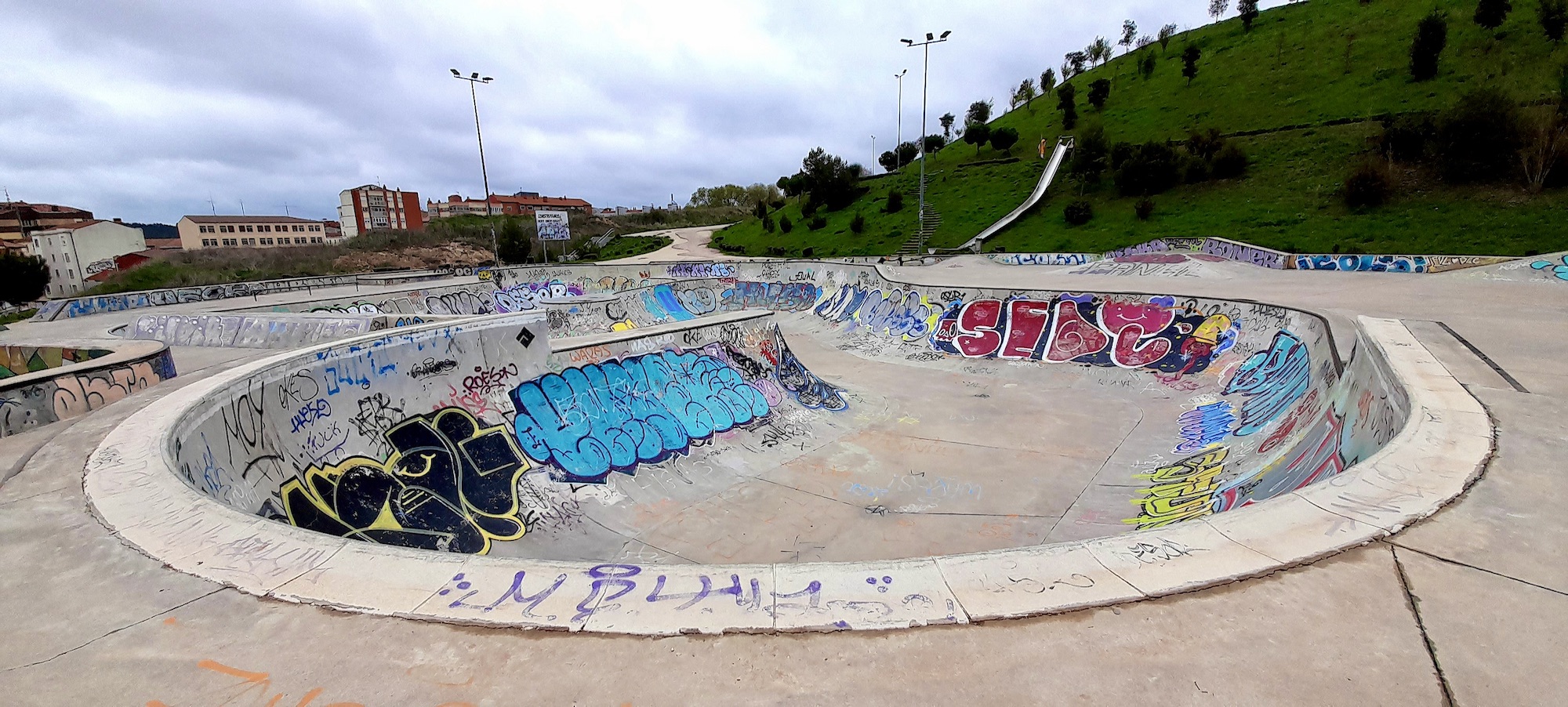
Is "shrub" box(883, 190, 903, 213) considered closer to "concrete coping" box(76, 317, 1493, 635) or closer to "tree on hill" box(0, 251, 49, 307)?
"concrete coping" box(76, 317, 1493, 635)

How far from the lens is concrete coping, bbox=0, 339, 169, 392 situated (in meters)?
6.81

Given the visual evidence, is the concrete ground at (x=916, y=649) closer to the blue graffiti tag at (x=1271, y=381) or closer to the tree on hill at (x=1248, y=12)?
the blue graffiti tag at (x=1271, y=381)

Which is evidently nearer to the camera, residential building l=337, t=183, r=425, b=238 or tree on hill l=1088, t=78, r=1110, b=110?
tree on hill l=1088, t=78, r=1110, b=110

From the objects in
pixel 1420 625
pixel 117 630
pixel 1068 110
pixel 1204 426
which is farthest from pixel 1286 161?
pixel 117 630

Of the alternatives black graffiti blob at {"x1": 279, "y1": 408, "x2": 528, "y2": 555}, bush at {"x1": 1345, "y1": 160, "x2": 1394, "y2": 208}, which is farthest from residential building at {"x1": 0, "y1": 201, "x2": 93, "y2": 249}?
bush at {"x1": 1345, "y1": 160, "x2": 1394, "y2": 208}

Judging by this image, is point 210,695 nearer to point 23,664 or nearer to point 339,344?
point 23,664

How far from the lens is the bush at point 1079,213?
3838 centimetres

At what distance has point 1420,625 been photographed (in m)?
2.73

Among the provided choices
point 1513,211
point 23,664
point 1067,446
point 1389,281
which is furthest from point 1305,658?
point 1513,211

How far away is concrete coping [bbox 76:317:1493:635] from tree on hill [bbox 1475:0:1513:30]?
59.1 m

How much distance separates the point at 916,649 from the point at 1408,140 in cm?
4397

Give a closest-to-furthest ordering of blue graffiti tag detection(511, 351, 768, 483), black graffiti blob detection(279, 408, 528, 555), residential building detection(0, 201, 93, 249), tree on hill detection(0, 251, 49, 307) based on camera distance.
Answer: black graffiti blob detection(279, 408, 528, 555)
blue graffiti tag detection(511, 351, 768, 483)
tree on hill detection(0, 251, 49, 307)
residential building detection(0, 201, 93, 249)

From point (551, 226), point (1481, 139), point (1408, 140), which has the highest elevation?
point (1408, 140)

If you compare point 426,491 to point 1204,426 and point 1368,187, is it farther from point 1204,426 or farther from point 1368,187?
point 1368,187
